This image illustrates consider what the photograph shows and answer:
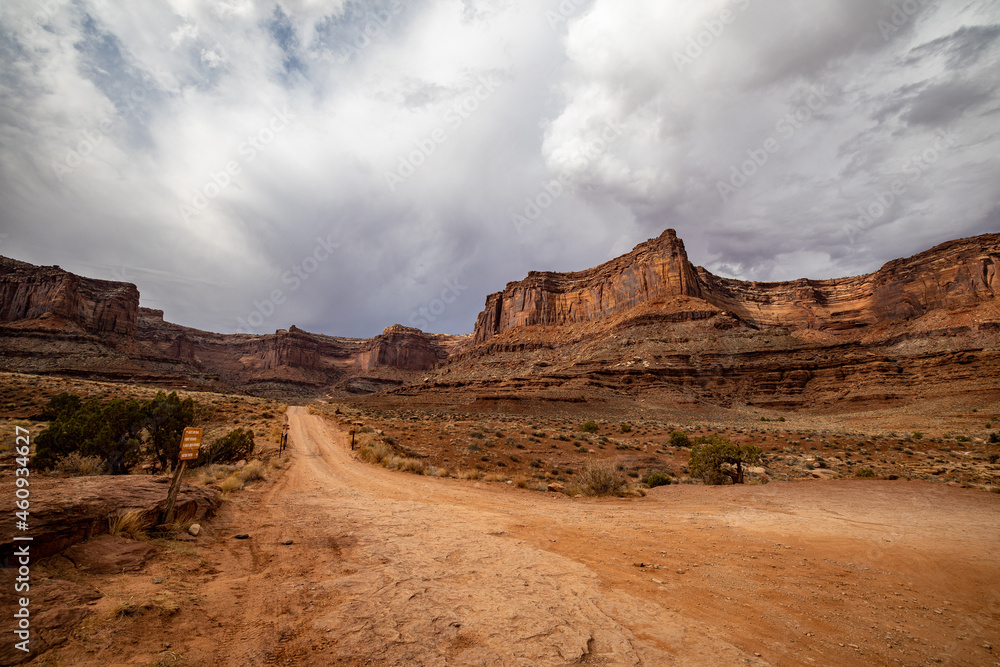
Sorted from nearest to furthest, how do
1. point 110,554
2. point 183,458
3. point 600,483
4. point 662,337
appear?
point 110,554 < point 183,458 < point 600,483 < point 662,337

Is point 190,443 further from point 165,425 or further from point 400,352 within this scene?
point 400,352

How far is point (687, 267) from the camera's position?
279 feet

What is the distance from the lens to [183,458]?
6332 mm

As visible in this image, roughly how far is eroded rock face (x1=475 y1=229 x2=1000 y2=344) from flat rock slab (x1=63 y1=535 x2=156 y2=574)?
86061mm

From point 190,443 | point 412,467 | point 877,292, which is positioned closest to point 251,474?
point 412,467

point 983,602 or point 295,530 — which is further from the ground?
point 983,602

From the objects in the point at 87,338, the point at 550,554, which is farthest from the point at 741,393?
the point at 87,338

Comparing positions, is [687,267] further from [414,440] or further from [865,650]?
[865,650]

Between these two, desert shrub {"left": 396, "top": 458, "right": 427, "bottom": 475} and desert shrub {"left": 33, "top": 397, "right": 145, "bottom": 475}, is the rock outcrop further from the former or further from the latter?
desert shrub {"left": 396, "top": 458, "right": 427, "bottom": 475}

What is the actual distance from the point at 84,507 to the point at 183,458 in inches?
58.4

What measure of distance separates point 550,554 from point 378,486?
25.0 feet

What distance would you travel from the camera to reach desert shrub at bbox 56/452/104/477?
10.3 meters

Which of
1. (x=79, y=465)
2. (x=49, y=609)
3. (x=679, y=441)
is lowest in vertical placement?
(x=79, y=465)

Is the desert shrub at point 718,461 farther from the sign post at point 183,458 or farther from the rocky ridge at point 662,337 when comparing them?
the rocky ridge at point 662,337
